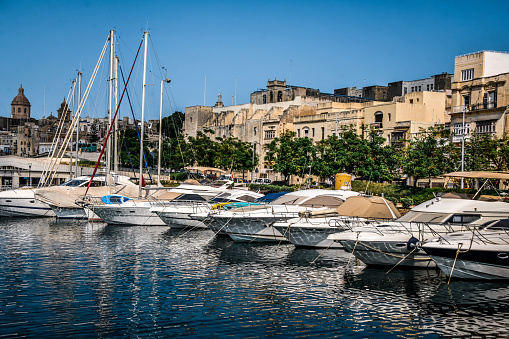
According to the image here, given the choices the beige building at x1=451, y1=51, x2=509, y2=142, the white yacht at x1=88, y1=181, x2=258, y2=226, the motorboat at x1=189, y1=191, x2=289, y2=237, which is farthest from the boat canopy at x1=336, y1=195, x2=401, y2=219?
the beige building at x1=451, y1=51, x2=509, y2=142

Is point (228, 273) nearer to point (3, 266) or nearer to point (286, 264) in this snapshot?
point (286, 264)

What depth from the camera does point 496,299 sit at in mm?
23359

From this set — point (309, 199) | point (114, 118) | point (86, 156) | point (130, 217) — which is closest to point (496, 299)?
point (309, 199)

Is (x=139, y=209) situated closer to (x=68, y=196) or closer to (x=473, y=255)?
(x=68, y=196)

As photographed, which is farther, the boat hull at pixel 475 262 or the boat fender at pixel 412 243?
the boat fender at pixel 412 243

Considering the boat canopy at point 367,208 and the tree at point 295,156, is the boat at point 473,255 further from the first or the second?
the tree at point 295,156

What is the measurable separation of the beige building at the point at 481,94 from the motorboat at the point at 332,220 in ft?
105

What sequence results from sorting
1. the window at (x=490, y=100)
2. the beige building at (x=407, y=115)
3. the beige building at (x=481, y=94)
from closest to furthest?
the beige building at (x=481, y=94) < the window at (x=490, y=100) < the beige building at (x=407, y=115)

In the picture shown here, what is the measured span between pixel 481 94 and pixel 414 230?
144 ft

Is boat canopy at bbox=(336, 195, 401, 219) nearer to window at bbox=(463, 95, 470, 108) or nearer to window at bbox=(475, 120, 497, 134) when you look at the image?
window at bbox=(475, 120, 497, 134)

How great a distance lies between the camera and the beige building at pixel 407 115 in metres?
78.0

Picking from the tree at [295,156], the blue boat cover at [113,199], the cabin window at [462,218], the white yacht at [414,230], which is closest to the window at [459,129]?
the tree at [295,156]

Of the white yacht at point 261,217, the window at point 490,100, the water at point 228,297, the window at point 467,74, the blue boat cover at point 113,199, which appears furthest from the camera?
the window at point 467,74

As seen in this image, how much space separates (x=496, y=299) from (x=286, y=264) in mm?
10455
